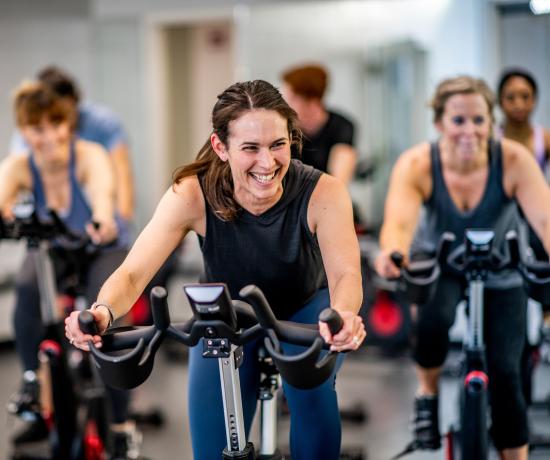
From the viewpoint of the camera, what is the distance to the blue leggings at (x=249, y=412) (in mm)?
2373

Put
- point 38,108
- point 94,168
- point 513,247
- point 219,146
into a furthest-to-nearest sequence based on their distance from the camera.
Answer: point 94,168, point 38,108, point 513,247, point 219,146

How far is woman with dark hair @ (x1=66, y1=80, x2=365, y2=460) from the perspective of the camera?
2.26 meters

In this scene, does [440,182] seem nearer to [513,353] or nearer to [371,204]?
[513,353]

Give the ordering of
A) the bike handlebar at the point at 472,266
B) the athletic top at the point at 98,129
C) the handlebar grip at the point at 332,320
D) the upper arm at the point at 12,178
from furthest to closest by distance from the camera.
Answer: the athletic top at the point at 98,129, the upper arm at the point at 12,178, the bike handlebar at the point at 472,266, the handlebar grip at the point at 332,320

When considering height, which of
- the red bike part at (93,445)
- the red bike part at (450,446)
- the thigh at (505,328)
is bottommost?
the red bike part at (93,445)

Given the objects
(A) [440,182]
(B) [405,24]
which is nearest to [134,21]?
(B) [405,24]

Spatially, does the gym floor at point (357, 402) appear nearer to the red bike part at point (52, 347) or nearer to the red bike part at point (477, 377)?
the red bike part at point (52, 347)

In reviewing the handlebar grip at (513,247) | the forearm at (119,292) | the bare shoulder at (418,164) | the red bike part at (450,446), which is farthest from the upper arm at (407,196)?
the forearm at (119,292)

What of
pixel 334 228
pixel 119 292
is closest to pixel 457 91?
pixel 334 228

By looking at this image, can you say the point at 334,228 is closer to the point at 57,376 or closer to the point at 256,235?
the point at 256,235

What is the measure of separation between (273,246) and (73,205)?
5.58 feet

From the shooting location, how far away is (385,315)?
5.52 meters

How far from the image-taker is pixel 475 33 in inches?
210

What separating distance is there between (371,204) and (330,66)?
94 centimetres
